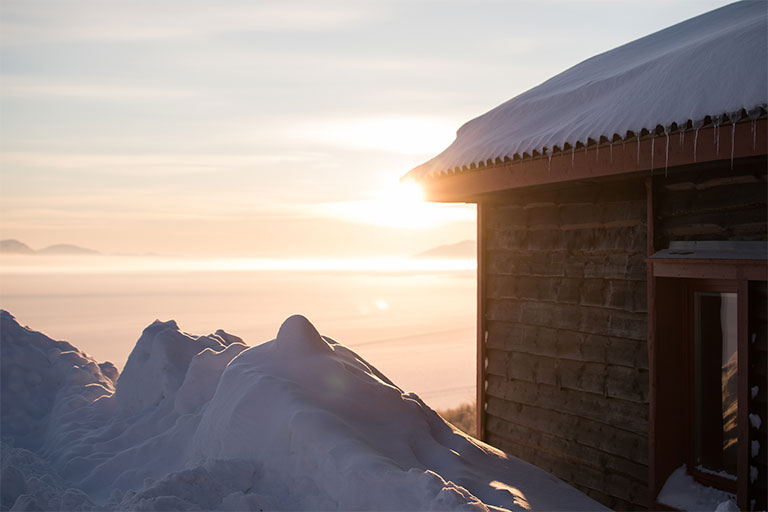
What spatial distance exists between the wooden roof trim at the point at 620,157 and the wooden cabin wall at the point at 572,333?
2.15ft

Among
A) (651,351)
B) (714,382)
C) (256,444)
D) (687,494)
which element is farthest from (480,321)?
(256,444)

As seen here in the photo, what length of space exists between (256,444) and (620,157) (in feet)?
11.4

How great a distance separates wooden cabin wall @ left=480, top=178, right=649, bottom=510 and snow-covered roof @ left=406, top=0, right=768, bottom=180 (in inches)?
32.2

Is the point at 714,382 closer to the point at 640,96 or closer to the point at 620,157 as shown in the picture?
the point at 620,157

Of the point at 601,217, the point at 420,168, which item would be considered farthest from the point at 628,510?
the point at 420,168

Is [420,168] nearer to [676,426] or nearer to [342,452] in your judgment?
[676,426]

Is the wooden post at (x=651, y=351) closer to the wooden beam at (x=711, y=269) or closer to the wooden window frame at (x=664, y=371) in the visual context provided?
the wooden window frame at (x=664, y=371)

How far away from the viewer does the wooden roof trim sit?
4262mm

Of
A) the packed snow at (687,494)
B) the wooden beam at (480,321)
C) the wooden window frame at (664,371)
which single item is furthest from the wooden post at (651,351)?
the wooden beam at (480,321)

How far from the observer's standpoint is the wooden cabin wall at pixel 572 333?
581 centimetres

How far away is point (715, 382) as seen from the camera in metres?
5.45

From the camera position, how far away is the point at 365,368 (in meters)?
5.28

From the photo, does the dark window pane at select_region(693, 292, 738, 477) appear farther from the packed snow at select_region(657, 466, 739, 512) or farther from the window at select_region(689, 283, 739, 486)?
the packed snow at select_region(657, 466, 739, 512)

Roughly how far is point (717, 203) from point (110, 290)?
54.5 m
